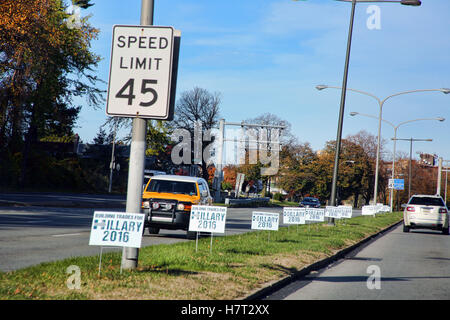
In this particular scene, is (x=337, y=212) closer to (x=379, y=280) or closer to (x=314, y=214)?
(x=314, y=214)

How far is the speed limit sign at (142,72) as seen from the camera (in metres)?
8.11

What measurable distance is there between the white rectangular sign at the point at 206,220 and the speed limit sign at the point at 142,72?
3889 mm

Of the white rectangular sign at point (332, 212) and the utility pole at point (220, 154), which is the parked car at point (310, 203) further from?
the white rectangular sign at point (332, 212)

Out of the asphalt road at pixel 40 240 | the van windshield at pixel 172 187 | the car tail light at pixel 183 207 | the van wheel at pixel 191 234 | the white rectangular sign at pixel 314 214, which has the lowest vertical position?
the asphalt road at pixel 40 240

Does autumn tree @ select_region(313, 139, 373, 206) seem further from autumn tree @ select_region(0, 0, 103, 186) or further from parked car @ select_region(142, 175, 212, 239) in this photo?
parked car @ select_region(142, 175, 212, 239)

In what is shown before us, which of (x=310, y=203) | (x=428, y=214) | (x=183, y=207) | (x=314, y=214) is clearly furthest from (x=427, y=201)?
(x=310, y=203)

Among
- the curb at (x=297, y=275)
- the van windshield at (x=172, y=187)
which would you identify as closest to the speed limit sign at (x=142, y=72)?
the curb at (x=297, y=275)

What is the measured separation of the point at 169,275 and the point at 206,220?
3.28 metres

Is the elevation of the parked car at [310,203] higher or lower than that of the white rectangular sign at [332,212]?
lower

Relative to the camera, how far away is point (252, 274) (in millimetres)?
9289

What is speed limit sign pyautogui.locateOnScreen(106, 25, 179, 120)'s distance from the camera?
8.11m

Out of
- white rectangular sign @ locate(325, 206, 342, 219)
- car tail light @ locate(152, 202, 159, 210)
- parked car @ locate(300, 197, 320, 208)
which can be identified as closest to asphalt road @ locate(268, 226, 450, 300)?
car tail light @ locate(152, 202, 159, 210)

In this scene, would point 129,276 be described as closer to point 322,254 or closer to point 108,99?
point 108,99
